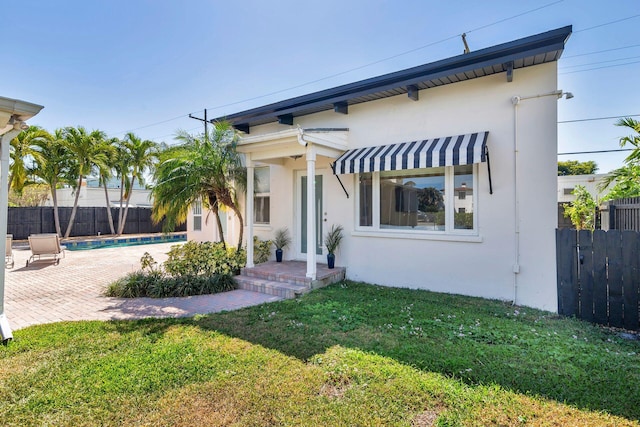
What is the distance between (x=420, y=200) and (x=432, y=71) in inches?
140

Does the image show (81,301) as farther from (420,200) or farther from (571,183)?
(571,183)

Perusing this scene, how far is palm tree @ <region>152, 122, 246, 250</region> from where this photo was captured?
10227mm

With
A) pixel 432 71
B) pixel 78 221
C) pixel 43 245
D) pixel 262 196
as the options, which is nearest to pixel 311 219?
pixel 262 196

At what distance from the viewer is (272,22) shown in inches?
508

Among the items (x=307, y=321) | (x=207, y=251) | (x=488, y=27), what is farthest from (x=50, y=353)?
(x=488, y=27)

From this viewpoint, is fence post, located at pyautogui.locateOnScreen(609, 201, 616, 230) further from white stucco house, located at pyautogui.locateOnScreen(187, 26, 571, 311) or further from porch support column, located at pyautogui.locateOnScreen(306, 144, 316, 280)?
porch support column, located at pyautogui.locateOnScreen(306, 144, 316, 280)

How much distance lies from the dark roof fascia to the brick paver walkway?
6585 millimetres

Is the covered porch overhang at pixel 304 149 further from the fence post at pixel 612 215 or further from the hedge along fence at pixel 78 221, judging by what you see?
the hedge along fence at pixel 78 221

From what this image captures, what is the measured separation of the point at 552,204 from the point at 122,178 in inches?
1167

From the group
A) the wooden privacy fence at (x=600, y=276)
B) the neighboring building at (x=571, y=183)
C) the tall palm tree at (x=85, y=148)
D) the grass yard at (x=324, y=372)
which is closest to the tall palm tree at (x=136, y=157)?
the tall palm tree at (x=85, y=148)

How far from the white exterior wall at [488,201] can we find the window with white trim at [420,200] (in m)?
0.26

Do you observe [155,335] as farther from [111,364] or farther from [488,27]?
[488,27]

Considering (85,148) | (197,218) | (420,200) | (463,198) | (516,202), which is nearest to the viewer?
(516,202)

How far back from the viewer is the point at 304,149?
969 cm
